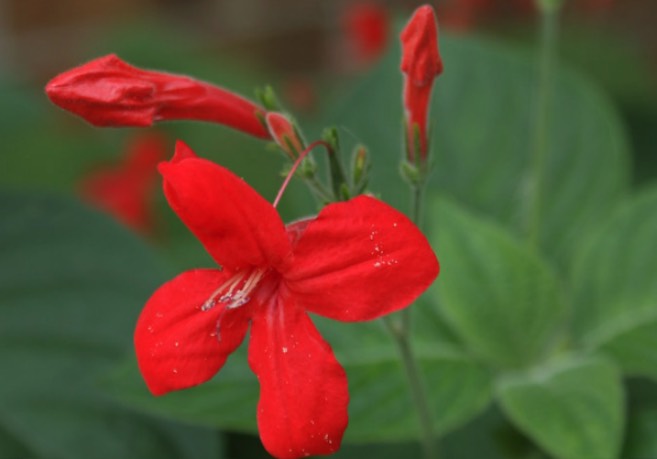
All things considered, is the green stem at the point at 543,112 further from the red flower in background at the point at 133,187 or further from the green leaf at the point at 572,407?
the red flower in background at the point at 133,187

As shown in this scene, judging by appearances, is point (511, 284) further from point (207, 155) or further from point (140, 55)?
point (140, 55)

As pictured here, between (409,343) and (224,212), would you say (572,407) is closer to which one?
(409,343)

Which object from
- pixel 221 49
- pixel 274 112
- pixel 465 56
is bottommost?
pixel 221 49

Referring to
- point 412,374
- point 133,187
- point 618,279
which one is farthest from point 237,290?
point 133,187

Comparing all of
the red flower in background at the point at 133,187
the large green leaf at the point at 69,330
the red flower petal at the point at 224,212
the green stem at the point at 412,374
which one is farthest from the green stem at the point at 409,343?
the red flower in background at the point at 133,187

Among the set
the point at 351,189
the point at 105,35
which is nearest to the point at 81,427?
the point at 351,189
